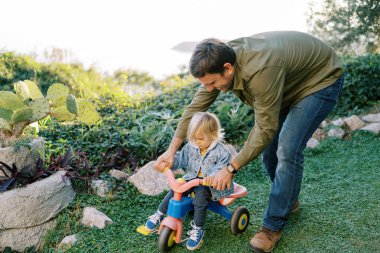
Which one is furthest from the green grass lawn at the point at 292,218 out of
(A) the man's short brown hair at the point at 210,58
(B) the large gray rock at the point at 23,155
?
(A) the man's short brown hair at the point at 210,58

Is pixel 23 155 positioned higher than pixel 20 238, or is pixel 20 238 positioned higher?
pixel 23 155

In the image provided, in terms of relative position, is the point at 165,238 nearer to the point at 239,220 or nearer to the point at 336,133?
the point at 239,220

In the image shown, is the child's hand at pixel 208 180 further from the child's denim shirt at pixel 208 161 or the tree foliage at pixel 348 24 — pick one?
the tree foliage at pixel 348 24

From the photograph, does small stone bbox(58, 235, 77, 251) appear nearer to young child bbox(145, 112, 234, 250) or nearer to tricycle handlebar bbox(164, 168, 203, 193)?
young child bbox(145, 112, 234, 250)

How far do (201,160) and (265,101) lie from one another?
33.8 inches

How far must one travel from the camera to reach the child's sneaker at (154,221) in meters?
3.71

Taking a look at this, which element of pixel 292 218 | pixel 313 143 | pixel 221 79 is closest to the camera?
pixel 221 79

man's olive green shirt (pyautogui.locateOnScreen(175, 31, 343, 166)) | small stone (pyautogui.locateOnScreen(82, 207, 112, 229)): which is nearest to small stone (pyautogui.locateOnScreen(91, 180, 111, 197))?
small stone (pyautogui.locateOnScreen(82, 207, 112, 229))

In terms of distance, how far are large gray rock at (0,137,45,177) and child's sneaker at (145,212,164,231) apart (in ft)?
3.66

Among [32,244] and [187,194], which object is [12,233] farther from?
[187,194]

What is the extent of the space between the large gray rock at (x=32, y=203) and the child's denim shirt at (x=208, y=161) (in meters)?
1.05

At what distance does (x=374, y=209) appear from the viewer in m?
4.02

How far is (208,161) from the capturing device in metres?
3.58

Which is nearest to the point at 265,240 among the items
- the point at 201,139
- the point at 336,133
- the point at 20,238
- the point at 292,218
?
the point at 292,218
